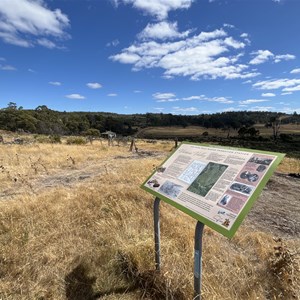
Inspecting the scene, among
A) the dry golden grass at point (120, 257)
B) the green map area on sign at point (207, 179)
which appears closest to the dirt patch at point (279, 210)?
the dry golden grass at point (120, 257)

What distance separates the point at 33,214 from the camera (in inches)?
212

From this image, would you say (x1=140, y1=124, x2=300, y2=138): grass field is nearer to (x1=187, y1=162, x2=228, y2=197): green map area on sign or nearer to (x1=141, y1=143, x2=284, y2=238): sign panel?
(x1=141, y1=143, x2=284, y2=238): sign panel

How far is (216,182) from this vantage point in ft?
9.81

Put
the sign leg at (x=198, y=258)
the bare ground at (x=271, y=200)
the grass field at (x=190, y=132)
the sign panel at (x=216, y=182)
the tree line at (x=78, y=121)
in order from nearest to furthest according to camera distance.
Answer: the sign panel at (x=216, y=182) → the sign leg at (x=198, y=258) → the bare ground at (x=271, y=200) → the tree line at (x=78, y=121) → the grass field at (x=190, y=132)

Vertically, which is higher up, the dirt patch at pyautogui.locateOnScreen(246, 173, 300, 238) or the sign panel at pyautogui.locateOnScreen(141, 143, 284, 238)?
the sign panel at pyautogui.locateOnScreen(141, 143, 284, 238)

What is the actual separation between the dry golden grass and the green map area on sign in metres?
1.05

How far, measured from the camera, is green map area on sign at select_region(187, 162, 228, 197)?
3025 millimetres

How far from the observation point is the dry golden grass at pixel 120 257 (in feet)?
11.0

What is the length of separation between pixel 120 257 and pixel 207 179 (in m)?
1.67

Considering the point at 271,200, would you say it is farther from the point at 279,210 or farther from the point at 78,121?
the point at 78,121

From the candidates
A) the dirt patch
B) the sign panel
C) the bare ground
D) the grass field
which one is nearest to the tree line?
the grass field

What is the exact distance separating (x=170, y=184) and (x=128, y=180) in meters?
5.22

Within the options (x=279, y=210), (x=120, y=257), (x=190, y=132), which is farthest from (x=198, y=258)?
(x=190, y=132)

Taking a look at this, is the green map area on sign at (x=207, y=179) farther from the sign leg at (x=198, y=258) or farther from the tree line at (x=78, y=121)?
the tree line at (x=78, y=121)
